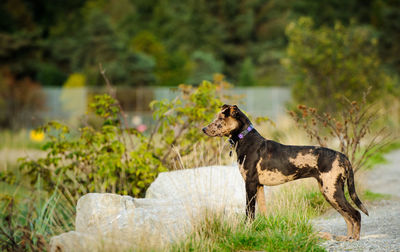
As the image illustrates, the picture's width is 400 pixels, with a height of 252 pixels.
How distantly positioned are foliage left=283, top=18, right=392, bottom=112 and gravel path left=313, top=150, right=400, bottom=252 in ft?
24.9

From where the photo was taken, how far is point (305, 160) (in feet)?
14.4

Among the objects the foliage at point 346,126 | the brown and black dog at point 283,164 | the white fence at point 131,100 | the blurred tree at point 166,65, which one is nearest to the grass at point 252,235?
the brown and black dog at point 283,164

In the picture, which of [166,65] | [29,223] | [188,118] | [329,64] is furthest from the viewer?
[166,65]

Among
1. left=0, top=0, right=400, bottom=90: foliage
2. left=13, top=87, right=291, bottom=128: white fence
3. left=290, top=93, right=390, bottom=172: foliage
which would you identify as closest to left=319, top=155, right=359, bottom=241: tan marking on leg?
left=290, top=93, right=390, bottom=172: foliage

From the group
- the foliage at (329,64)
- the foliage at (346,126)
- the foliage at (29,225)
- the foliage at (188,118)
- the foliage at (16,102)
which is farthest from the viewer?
the foliage at (16,102)

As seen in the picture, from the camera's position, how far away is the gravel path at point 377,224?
13.9 feet

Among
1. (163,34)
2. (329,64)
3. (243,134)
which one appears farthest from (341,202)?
(163,34)

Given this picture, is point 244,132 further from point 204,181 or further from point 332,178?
point 204,181

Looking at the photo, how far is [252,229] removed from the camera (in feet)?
14.4

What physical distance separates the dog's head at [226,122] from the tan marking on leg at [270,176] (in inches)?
16.8

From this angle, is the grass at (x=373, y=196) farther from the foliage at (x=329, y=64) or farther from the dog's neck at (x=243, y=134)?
the foliage at (x=329, y=64)

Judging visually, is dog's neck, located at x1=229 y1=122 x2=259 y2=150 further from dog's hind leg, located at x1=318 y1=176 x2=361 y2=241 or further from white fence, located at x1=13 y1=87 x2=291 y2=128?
white fence, located at x1=13 y1=87 x2=291 y2=128

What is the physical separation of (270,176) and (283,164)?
A: 0.57ft

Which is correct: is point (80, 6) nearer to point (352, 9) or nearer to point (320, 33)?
point (352, 9)
